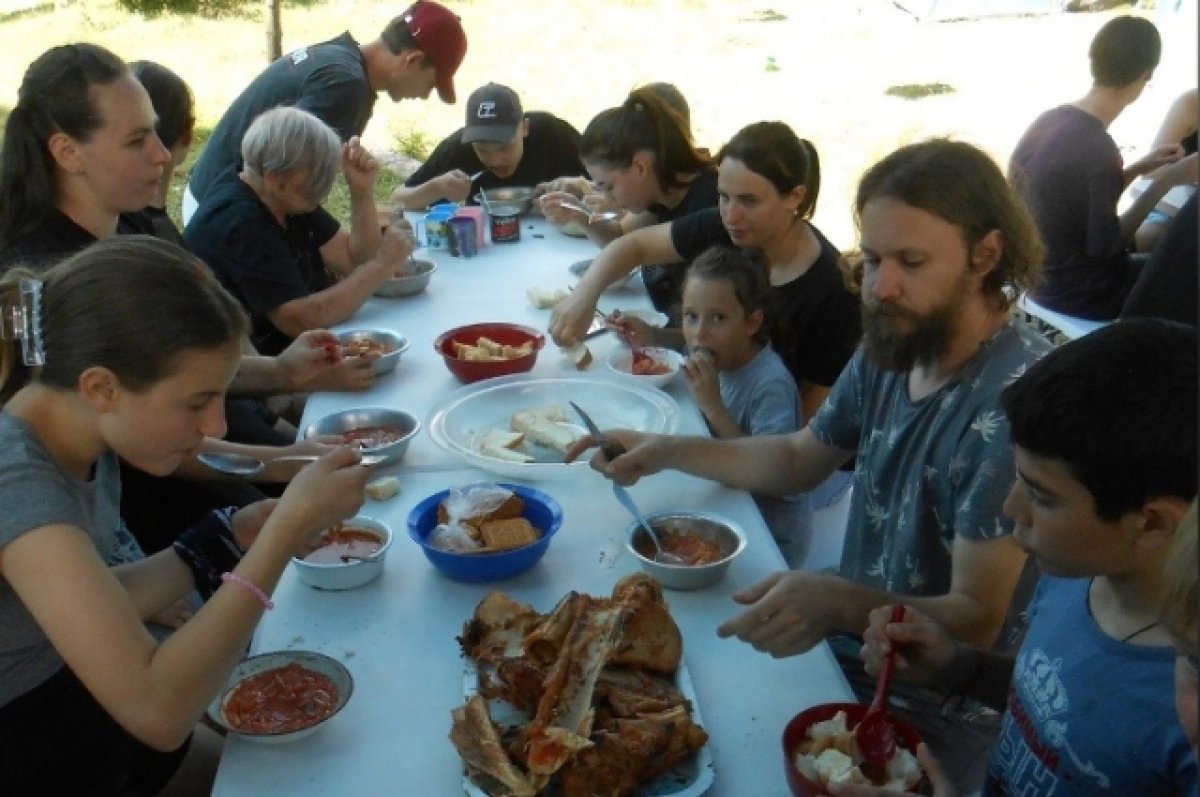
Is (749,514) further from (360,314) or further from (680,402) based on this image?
(360,314)

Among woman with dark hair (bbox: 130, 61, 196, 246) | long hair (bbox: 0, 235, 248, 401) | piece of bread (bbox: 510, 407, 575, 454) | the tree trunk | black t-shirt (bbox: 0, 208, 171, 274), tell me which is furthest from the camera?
the tree trunk

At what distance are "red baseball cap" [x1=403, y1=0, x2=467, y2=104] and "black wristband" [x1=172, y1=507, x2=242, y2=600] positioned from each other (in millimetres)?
3488

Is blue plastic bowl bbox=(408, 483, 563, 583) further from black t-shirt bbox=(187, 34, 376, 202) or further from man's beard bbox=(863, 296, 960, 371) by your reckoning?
black t-shirt bbox=(187, 34, 376, 202)

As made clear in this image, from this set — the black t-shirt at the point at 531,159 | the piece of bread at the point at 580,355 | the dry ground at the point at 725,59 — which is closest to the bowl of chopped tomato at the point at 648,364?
the piece of bread at the point at 580,355

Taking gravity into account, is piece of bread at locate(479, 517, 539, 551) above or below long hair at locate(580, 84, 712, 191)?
below

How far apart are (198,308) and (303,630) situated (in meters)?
0.57

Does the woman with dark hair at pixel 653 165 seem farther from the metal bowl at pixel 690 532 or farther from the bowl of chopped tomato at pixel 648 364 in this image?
the metal bowl at pixel 690 532

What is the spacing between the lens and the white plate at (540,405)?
2.39m

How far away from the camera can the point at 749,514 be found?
207 cm

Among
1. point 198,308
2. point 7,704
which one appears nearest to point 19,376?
point 198,308

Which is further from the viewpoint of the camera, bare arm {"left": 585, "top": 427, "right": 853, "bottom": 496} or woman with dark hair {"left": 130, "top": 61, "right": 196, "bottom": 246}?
woman with dark hair {"left": 130, "top": 61, "right": 196, "bottom": 246}

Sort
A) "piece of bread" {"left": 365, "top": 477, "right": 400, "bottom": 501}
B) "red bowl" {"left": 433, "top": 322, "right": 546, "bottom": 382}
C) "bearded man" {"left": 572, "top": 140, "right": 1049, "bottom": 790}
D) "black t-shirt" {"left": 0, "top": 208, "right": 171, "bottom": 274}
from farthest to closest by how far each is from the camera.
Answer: "red bowl" {"left": 433, "top": 322, "right": 546, "bottom": 382} < "black t-shirt" {"left": 0, "top": 208, "right": 171, "bottom": 274} < "piece of bread" {"left": 365, "top": 477, "right": 400, "bottom": 501} < "bearded man" {"left": 572, "top": 140, "right": 1049, "bottom": 790}

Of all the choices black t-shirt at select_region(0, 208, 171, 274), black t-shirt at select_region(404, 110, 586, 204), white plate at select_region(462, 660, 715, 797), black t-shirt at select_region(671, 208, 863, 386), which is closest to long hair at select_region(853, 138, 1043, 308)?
black t-shirt at select_region(671, 208, 863, 386)

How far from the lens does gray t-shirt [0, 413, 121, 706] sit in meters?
1.44
